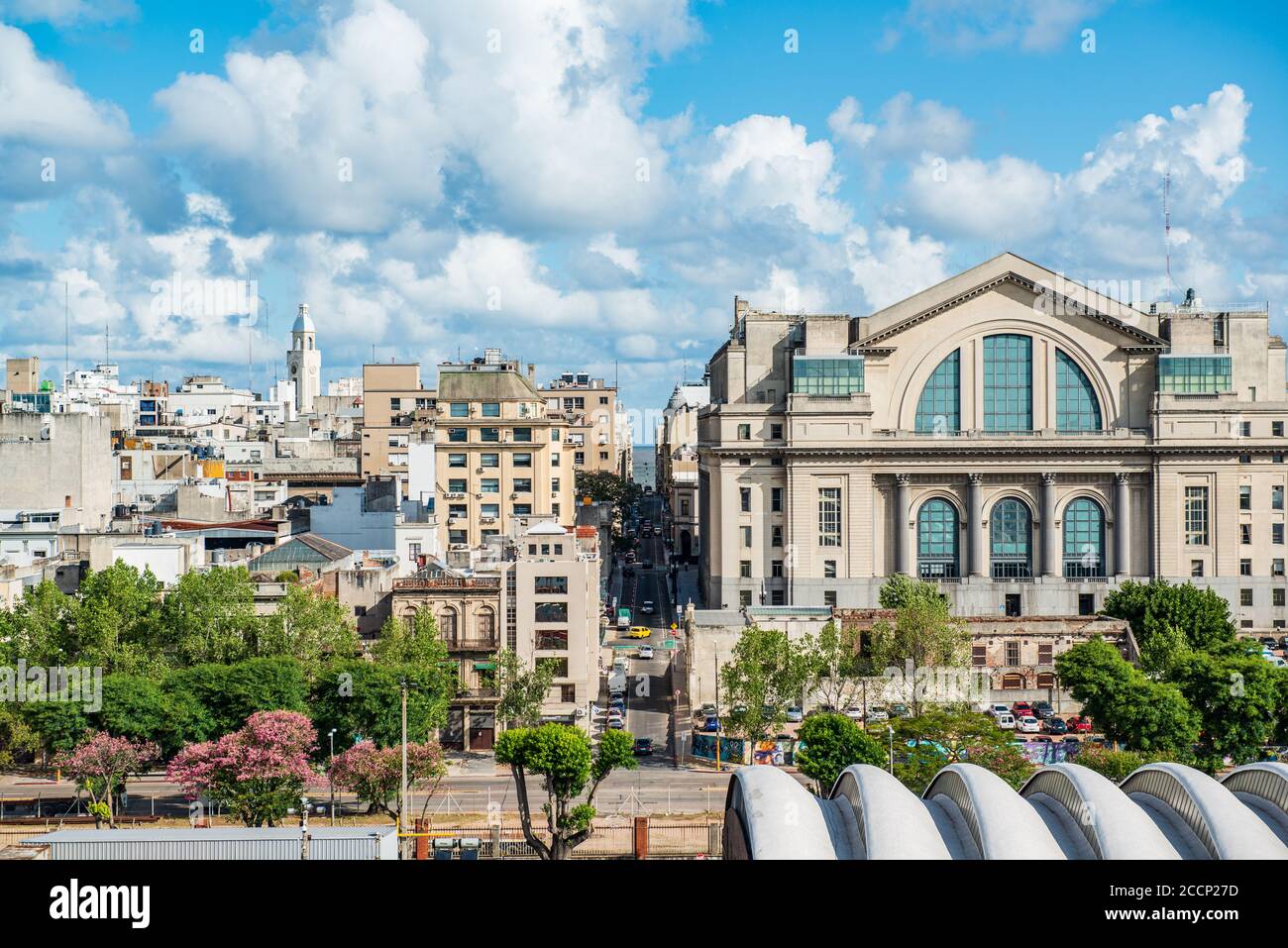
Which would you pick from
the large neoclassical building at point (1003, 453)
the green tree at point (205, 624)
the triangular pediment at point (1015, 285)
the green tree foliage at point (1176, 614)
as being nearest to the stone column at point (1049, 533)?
the large neoclassical building at point (1003, 453)

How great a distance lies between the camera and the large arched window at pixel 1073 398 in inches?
3588

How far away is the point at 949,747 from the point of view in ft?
163

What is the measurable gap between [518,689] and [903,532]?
3976 centimetres

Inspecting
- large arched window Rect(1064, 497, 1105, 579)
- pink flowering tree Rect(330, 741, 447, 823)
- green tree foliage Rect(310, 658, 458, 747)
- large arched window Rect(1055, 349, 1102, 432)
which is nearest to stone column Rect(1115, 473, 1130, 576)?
large arched window Rect(1064, 497, 1105, 579)

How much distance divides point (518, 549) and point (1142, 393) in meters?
47.5

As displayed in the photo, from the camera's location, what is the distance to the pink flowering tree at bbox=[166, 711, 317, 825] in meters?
42.7

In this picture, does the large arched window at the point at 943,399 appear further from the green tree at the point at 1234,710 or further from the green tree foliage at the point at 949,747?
the green tree at the point at 1234,710

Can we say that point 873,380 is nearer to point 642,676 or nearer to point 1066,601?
point 1066,601

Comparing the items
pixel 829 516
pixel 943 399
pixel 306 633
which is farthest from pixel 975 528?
pixel 306 633

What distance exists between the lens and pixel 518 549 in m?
62.9

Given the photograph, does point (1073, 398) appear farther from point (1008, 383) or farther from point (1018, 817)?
point (1018, 817)

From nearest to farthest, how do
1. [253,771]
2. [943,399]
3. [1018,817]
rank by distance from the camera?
1. [1018,817]
2. [253,771]
3. [943,399]

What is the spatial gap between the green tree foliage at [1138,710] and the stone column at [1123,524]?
34.9 meters
